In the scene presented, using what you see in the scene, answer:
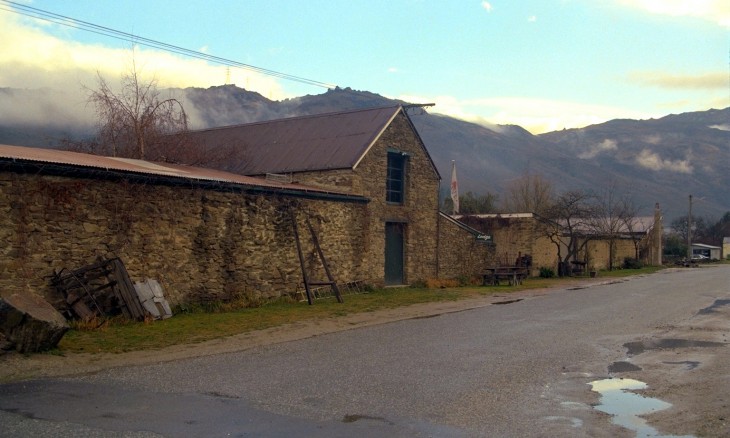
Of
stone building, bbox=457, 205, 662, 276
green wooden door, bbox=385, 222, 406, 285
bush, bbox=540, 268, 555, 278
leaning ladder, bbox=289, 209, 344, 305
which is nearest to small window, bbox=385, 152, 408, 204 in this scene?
green wooden door, bbox=385, 222, 406, 285

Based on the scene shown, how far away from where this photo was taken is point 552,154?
193m

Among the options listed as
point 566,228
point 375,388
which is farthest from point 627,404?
point 566,228

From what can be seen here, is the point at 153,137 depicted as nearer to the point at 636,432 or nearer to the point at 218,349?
the point at 218,349

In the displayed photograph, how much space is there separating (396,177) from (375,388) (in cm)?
2058

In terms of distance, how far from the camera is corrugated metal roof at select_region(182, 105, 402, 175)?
27.0 meters

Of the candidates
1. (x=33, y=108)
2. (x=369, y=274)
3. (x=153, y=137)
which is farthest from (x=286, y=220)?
(x=33, y=108)

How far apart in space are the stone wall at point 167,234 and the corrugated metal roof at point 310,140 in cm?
324

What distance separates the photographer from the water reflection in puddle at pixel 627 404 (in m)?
7.34

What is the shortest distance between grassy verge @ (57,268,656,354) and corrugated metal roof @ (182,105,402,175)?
574cm

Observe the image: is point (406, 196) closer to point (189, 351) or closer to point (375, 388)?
point (189, 351)

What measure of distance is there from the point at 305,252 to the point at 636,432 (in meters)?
16.3

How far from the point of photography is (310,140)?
2912 centimetres

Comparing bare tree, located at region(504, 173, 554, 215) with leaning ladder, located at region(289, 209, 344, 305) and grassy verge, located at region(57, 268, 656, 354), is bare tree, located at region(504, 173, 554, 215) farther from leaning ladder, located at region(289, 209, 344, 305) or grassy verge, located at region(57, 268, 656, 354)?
leaning ladder, located at region(289, 209, 344, 305)

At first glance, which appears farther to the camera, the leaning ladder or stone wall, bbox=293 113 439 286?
stone wall, bbox=293 113 439 286
